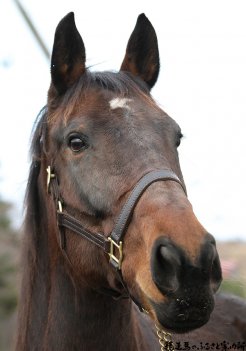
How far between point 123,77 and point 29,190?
1159 millimetres

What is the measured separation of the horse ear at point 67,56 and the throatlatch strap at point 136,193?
3.94 feet

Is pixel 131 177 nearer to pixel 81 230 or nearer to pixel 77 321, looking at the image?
pixel 81 230

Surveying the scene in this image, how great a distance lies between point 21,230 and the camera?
4.22 metres

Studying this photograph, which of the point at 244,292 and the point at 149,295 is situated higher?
the point at 149,295

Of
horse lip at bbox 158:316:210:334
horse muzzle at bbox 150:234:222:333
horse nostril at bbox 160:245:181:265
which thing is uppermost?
horse nostril at bbox 160:245:181:265

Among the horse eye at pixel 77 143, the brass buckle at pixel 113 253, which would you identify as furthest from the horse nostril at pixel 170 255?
the horse eye at pixel 77 143

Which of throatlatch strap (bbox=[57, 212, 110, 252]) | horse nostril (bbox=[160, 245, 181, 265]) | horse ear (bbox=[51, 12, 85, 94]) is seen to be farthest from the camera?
horse ear (bbox=[51, 12, 85, 94])

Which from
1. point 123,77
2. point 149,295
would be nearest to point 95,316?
point 149,295

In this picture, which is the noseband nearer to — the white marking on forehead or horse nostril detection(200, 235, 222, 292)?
horse nostril detection(200, 235, 222, 292)

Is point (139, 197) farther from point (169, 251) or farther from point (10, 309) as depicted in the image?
point (10, 309)

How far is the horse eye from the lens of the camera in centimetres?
344

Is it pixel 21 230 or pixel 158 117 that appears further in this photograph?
pixel 21 230

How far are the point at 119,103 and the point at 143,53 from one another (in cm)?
82

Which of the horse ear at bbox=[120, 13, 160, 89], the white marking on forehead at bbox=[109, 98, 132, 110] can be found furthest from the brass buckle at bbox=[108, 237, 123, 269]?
the horse ear at bbox=[120, 13, 160, 89]
